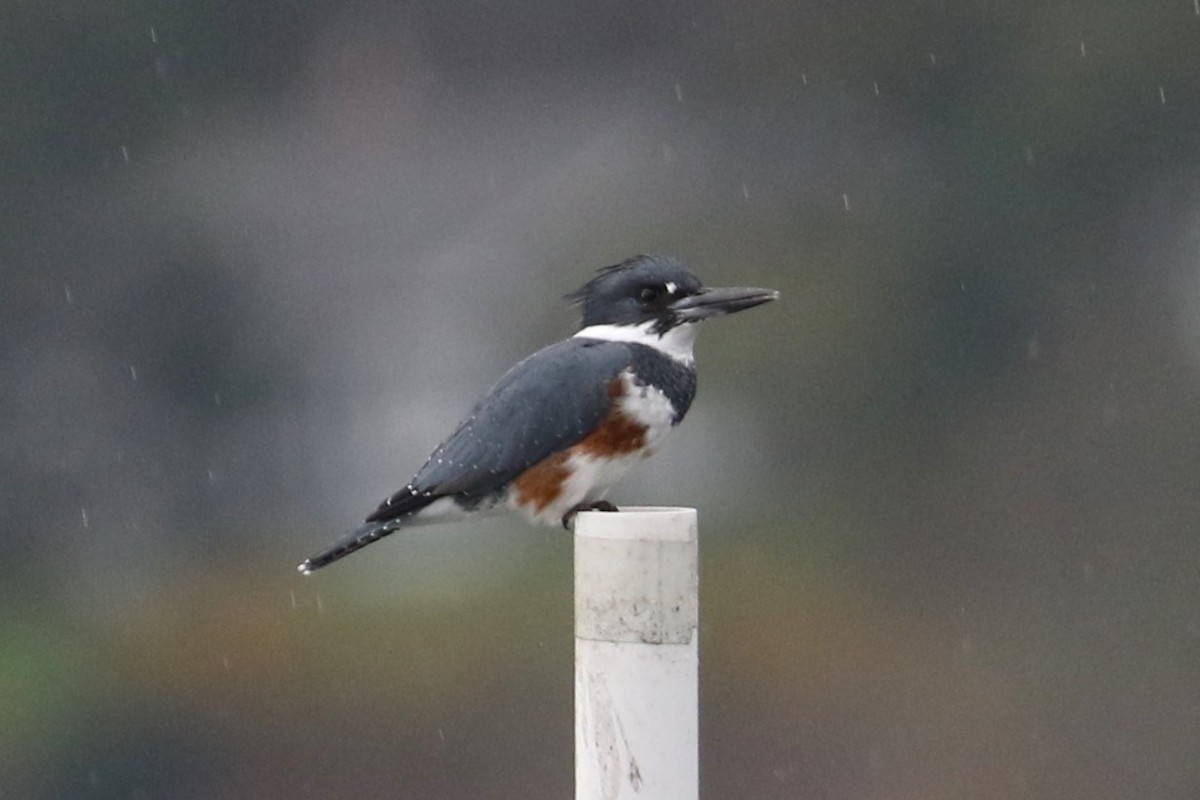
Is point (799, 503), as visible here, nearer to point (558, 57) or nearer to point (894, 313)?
point (894, 313)

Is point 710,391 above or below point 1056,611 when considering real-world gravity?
above

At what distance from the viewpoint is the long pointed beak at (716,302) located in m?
2.90

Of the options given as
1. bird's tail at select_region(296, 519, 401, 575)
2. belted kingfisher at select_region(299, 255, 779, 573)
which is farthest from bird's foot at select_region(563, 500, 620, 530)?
bird's tail at select_region(296, 519, 401, 575)

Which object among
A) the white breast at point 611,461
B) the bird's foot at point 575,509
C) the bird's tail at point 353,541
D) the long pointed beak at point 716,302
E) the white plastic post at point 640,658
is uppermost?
the long pointed beak at point 716,302

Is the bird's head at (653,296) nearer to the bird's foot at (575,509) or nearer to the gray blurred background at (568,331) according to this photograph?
the bird's foot at (575,509)

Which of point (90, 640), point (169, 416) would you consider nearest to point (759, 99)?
point (169, 416)

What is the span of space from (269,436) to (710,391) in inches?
52.8

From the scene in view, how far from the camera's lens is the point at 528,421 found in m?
2.89

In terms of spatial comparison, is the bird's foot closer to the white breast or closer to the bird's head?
the white breast

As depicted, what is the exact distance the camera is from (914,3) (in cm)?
791

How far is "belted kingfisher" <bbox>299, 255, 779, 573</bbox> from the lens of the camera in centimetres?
288

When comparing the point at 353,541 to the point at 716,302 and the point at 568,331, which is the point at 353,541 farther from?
the point at 568,331

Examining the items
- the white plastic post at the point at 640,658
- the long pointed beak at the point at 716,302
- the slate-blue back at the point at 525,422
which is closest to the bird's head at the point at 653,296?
the long pointed beak at the point at 716,302

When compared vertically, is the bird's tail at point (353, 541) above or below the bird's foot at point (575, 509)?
below
